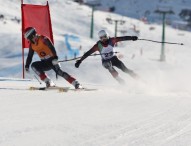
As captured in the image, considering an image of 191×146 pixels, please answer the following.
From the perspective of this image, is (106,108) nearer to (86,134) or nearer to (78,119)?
(78,119)

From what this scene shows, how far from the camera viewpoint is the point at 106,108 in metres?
7.02

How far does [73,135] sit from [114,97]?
3.74m

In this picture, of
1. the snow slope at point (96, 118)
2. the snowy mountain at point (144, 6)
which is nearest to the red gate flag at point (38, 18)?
the snow slope at point (96, 118)

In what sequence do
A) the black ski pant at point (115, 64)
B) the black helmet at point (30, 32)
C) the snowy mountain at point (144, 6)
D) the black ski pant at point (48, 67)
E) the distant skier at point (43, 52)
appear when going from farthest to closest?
the snowy mountain at point (144, 6) < the black ski pant at point (115, 64) < the black ski pant at point (48, 67) < the distant skier at point (43, 52) < the black helmet at point (30, 32)

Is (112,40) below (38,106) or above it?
above

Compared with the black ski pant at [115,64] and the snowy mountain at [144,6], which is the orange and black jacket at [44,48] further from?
the snowy mountain at [144,6]

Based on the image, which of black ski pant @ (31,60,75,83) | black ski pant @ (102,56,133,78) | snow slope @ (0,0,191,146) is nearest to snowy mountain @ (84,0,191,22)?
black ski pant @ (102,56,133,78)

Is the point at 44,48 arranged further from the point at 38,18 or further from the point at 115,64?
the point at 38,18

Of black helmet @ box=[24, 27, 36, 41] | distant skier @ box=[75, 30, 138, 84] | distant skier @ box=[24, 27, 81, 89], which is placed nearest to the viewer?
black helmet @ box=[24, 27, 36, 41]

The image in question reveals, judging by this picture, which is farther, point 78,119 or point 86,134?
point 78,119

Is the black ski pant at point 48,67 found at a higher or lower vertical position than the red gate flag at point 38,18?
lower

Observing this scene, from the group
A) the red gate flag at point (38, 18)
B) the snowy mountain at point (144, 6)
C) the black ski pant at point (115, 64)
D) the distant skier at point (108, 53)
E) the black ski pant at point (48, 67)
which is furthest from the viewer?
the snowy mountain at point (144, 6)

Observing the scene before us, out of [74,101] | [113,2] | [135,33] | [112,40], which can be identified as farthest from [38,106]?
[113,2]

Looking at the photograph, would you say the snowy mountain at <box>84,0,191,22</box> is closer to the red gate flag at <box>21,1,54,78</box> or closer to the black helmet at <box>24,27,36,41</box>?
the red gate flag at <box>21,1,54,78</box>
